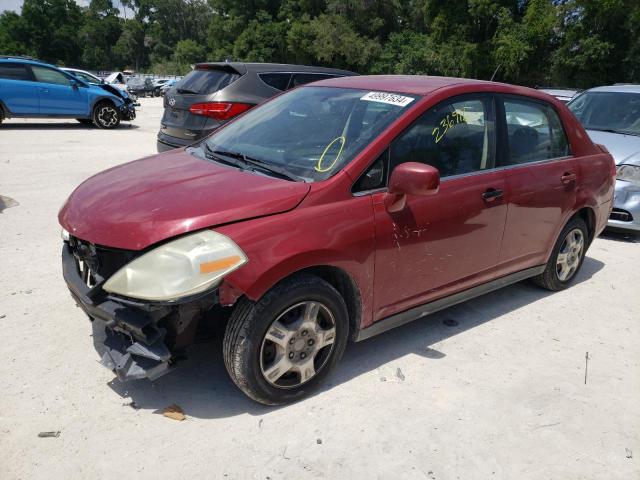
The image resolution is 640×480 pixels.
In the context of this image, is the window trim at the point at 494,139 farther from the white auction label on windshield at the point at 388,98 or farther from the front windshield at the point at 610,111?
the front windshield at the point at 610,111

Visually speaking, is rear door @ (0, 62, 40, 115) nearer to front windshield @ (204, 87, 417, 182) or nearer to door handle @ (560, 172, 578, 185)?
front windshield @ (204, 87, 417, 182)

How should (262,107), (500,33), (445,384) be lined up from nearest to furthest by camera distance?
(445,384)
(262,107)
(500,33)

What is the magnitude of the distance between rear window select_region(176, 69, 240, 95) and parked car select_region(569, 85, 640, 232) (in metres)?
4.80

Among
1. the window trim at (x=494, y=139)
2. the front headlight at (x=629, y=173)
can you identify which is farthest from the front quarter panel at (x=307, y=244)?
the front headlight at (x=629, y=173)

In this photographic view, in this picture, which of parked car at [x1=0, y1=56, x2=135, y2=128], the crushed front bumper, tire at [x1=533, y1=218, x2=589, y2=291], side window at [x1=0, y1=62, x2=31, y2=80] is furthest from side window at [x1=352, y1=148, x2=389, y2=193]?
side window at [x1=0, y1=62, x2=31, y2=80]

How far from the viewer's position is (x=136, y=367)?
2.67 m

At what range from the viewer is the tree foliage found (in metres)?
25.5

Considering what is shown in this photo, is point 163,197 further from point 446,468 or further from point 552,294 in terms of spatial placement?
point 552,294

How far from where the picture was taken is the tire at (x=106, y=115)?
14.8 metres

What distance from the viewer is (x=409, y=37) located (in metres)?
46.5

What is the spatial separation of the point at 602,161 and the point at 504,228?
1.61 m

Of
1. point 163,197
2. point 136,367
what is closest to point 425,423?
point 136,367

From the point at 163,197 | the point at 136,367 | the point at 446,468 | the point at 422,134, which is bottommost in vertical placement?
the point at 446,468

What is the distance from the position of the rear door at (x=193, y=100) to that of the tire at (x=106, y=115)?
7.85 meters
